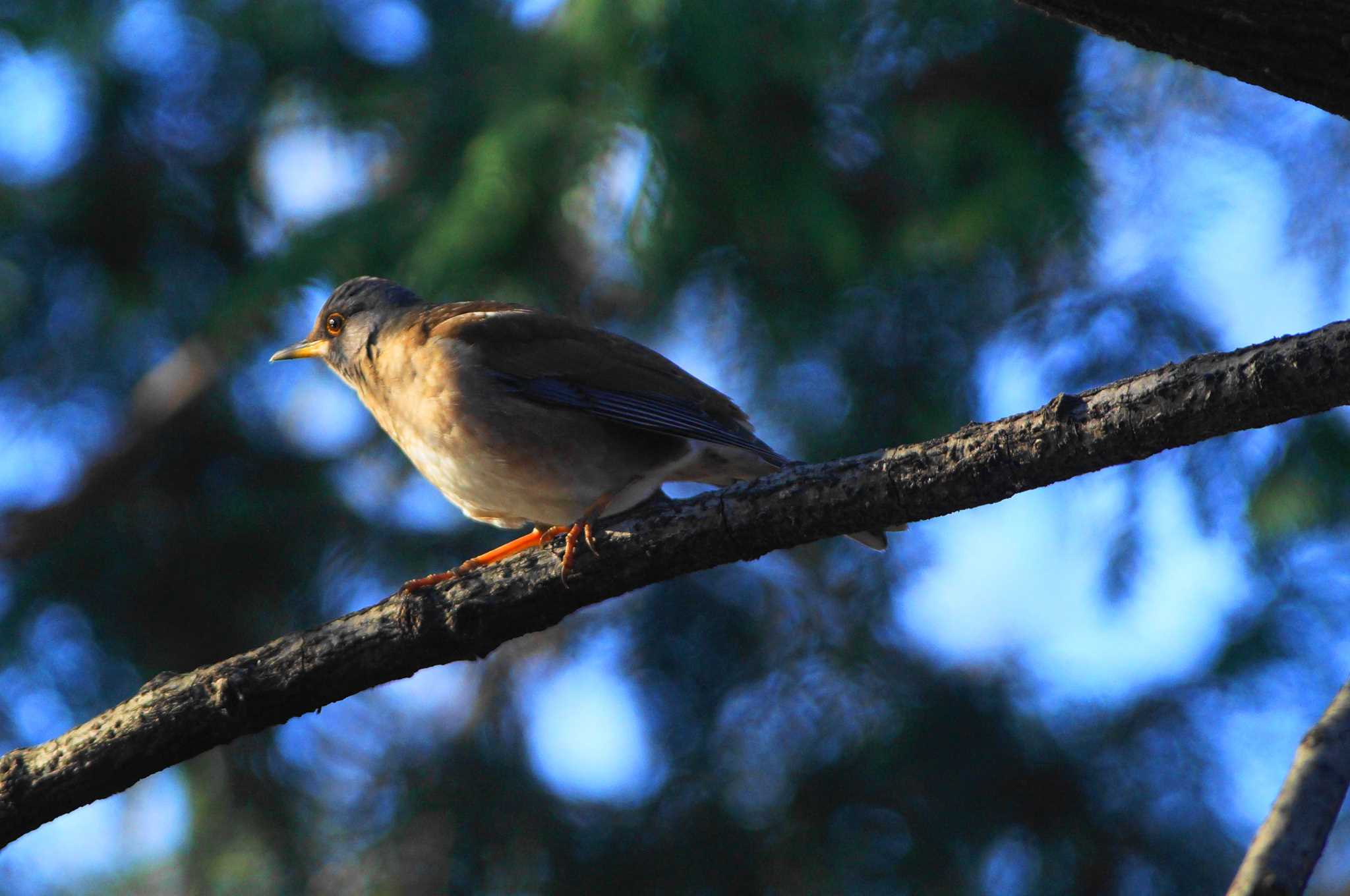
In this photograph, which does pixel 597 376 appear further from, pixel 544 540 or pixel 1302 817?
pixel 1302 817

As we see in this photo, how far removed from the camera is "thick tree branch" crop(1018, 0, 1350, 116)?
7.18 feet

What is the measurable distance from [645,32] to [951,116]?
150 centimetres

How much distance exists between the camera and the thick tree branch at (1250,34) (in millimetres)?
2188

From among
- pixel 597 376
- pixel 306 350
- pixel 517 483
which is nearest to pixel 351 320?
pixel 306 350

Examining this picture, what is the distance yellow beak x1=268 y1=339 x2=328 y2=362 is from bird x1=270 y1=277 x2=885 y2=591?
542 millimetres

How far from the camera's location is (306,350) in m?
4.59

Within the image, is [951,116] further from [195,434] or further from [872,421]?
[195,434]

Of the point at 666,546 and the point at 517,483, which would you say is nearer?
the point at 666,546

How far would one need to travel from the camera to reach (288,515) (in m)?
6.46

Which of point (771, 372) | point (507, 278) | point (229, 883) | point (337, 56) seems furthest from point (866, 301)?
point (229, 883)

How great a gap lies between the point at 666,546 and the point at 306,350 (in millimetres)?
→ 2382

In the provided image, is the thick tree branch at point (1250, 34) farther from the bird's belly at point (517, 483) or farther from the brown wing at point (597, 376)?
the bird's belly at point (517, 483)

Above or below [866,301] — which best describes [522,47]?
above

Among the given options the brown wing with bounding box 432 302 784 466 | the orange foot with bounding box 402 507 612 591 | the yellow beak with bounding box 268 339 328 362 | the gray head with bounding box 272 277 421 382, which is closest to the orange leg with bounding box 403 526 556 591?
the orange foot with bounding box 402 507 612 591
